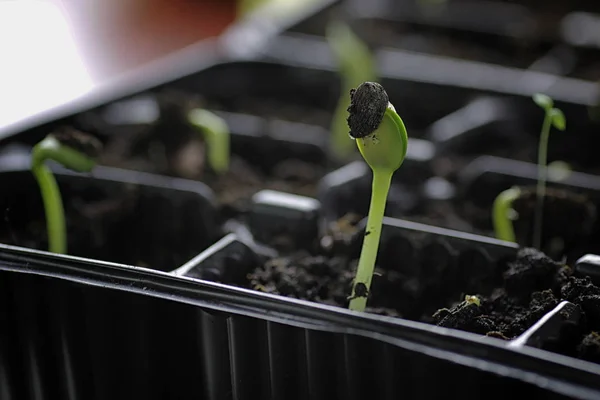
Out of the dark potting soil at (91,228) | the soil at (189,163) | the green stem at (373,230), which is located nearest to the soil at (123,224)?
the dark potting soil at (91,228)

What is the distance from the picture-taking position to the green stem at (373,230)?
2.05 ft

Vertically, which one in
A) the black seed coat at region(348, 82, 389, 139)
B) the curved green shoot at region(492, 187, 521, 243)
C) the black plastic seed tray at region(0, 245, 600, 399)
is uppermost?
the black seed coat at region(348, 82, 389, 139)

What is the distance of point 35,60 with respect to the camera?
2.49 meters

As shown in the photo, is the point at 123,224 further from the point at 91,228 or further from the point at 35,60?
the point at 35,60

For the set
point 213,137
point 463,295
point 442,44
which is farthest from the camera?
point 442,44

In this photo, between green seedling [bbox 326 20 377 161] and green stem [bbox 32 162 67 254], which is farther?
green seedling [bbox 326 20 377 161]

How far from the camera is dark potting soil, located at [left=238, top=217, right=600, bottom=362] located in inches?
24.4

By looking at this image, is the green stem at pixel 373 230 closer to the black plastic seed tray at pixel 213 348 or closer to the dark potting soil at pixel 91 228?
the black plastic seed tray at pixel 213 348

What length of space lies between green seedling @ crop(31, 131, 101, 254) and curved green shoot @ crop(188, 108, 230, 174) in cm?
24

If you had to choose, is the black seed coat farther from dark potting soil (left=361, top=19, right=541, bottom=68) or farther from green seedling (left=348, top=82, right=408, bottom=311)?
dark potting soil (left=361, top=19, right=541, bottom=68)

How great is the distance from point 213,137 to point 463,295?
48 centimetres

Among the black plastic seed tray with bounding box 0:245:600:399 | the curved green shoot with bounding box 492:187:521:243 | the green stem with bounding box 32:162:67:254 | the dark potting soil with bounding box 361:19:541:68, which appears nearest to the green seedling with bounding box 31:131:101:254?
the green stem with bounding box 32:162:67:254

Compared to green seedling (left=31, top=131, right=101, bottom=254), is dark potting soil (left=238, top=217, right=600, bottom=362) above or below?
below

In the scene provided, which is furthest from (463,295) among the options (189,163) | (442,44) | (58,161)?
(442,44)
